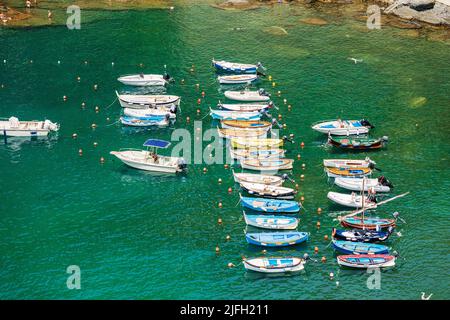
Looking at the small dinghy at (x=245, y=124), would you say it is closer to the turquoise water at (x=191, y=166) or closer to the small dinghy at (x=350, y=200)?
the turquoise water at (x=191, y=166)

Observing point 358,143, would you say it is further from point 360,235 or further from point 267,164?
point 360,235

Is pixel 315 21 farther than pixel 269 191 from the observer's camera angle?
Yes

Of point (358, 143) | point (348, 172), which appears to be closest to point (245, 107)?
point (358, 143)

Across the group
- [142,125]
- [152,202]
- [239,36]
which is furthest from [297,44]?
[152,202]

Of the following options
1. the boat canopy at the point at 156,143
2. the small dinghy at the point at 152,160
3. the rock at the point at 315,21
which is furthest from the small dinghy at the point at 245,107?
the rock at the point at 315,21

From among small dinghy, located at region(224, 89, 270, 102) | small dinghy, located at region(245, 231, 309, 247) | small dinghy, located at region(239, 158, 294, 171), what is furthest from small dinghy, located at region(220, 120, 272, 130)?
small dinghy, located at region(245, 231, 309, 247)

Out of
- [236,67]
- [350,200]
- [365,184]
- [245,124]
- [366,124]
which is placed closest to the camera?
[350,200]
